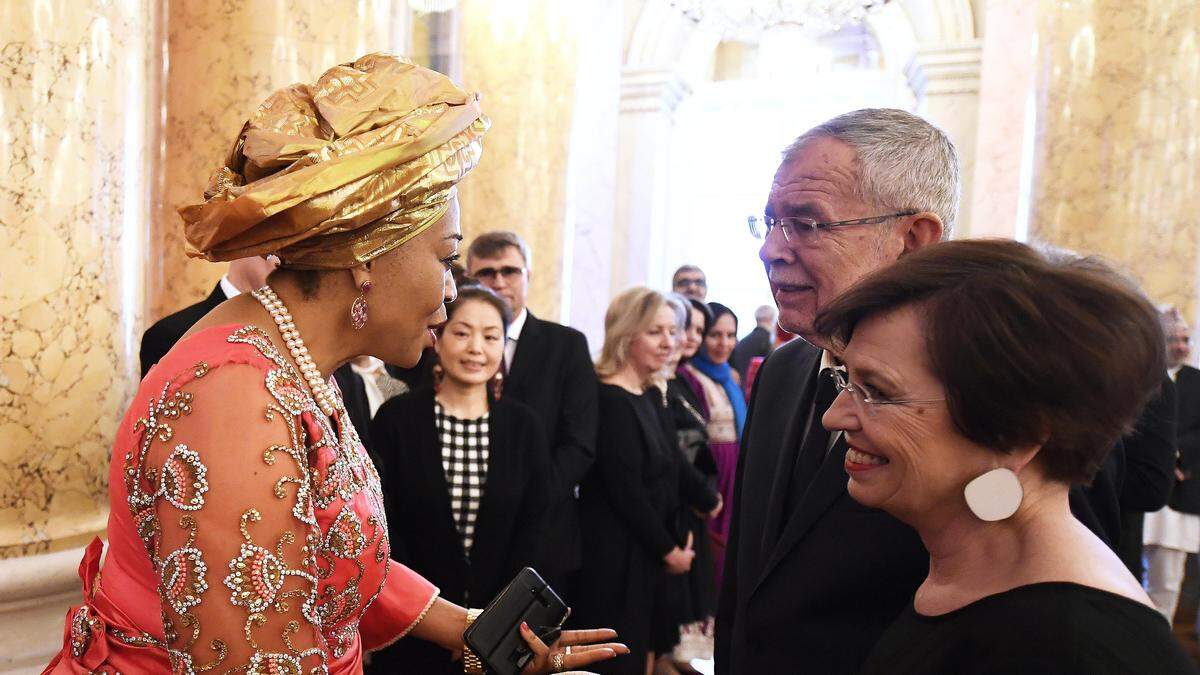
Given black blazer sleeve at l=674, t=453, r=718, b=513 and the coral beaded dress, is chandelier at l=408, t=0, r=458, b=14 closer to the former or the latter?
black blazer sleeve at l=674, t=453, r=718, b=513

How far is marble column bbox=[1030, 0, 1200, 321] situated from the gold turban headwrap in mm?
4703

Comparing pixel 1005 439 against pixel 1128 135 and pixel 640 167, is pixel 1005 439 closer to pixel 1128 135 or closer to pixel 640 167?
pixel 1128 135

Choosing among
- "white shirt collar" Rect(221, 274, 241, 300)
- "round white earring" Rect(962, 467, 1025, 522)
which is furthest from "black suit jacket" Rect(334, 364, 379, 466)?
"round white earring" Rect(962, 467, 1025, 522)

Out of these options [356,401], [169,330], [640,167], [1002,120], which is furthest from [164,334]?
[640,167]

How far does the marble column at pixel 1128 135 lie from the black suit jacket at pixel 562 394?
3089 mm

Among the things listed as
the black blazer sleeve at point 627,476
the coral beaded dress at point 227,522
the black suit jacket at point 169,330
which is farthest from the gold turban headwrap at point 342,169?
the black blazer sleeve at point 627,476

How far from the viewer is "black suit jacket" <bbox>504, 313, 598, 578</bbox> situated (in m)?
3.88

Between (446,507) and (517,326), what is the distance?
1210mm

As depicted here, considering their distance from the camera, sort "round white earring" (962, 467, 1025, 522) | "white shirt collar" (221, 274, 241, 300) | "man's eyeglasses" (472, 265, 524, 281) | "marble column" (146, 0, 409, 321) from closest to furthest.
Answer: "round white earring" (962, 467, 1025, 522) → "white shirt collar" (221, 274, 241, 300) → "marble column" (146, 0, 409, 321) → "man's eyeglasses" (472, 265, 524, 281)

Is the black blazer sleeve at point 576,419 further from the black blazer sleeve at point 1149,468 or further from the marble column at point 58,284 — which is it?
the black blazer sleeve at point 1149,468

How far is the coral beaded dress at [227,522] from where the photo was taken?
4.22 feet

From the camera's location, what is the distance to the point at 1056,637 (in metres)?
1.03

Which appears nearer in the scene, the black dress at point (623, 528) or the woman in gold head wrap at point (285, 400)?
the woman in gold head wrap at point (285, 400)

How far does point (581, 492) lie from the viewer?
14.1ft
